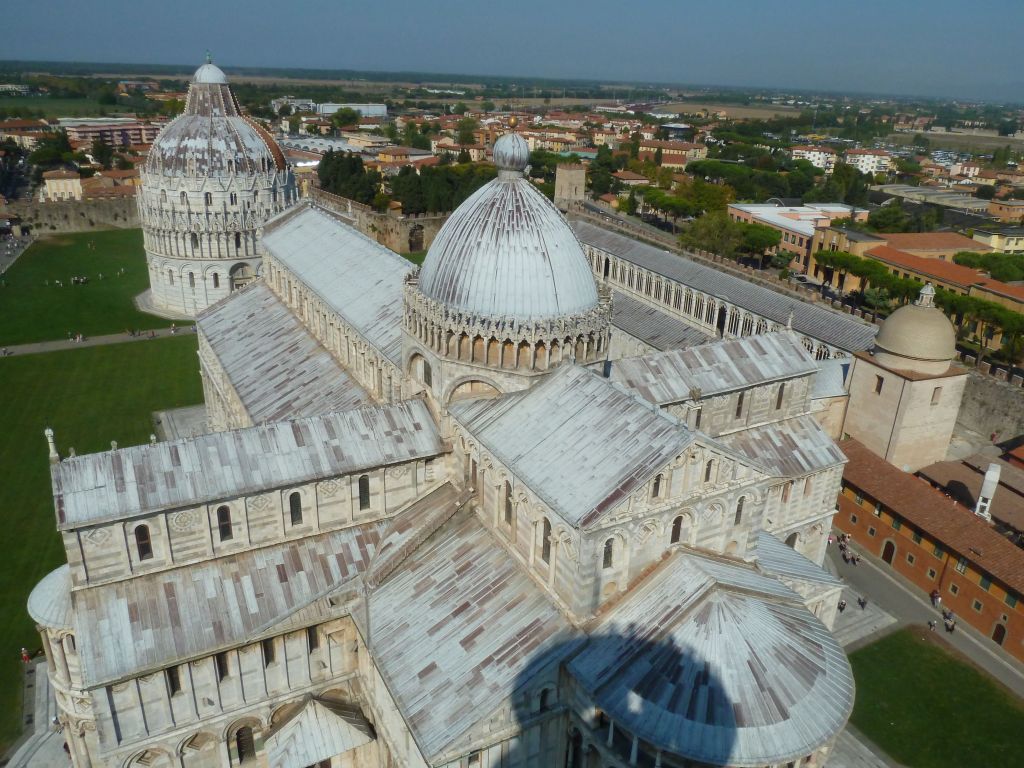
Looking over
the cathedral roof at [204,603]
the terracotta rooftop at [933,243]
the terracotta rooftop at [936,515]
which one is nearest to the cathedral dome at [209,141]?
the cathedral roof at [204,603]

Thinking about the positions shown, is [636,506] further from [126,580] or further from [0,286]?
[0,286]

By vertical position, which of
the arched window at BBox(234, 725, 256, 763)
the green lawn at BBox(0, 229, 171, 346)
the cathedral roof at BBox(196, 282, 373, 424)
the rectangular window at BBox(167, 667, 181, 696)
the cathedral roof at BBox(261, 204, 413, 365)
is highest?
the cathedral roof at BBox(261, 204, 413, 365)

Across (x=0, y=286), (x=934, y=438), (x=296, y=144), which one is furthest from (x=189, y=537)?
(x=296, y=144)

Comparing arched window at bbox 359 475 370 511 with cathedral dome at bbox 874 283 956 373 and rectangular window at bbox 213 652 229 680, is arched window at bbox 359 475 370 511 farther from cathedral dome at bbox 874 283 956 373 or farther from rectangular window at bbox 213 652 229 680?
cathedral dome at bbox 874 283 956 373

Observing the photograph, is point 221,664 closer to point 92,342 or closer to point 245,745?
point 245,745

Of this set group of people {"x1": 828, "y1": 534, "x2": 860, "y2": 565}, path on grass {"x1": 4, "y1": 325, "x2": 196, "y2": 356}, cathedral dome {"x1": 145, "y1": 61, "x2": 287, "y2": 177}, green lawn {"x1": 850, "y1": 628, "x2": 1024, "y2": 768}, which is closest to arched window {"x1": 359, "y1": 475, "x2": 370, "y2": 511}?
green lawn {"x1": 850, "y1": 628, "x2": 1024, "y2": 768}

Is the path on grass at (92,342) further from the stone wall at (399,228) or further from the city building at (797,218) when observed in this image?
the city building at (797,218)
